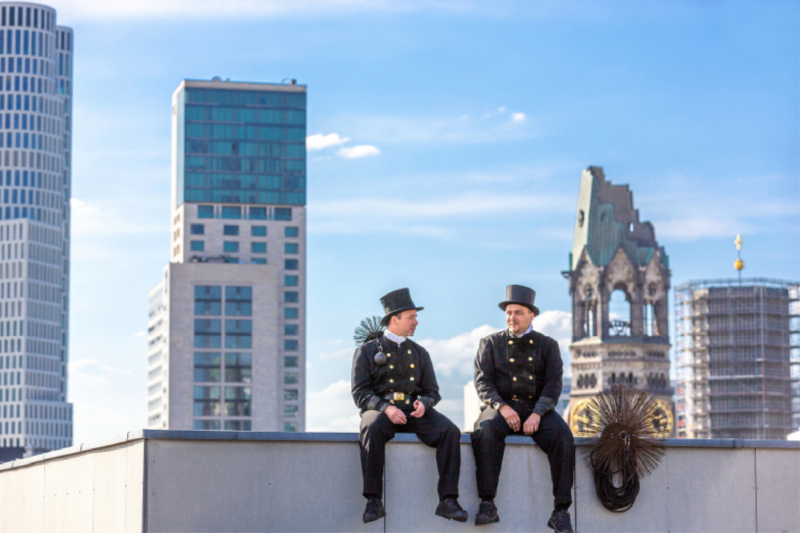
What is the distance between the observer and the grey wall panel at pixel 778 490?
14.8 metres

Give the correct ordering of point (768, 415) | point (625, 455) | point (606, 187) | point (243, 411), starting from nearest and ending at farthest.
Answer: point (625, 455) → point (768, 415) → point (606, 187) → point (243, 411)

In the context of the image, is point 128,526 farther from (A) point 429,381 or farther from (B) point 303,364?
(B) point 303,364

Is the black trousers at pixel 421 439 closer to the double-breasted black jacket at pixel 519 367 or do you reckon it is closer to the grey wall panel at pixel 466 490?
the grey wall panel at pixel 466 490

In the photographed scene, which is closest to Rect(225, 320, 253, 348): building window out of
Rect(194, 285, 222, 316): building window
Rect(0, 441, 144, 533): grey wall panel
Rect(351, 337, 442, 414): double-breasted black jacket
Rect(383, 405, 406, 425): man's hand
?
Rect(194, 285, 222, 316): building window

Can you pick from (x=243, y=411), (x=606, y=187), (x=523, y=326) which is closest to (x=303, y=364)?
(x=243, y=411)

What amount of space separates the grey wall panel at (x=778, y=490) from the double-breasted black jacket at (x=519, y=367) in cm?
233

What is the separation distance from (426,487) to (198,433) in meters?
2.30

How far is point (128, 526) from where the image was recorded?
13.6 m

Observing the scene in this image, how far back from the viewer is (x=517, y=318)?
1466cm

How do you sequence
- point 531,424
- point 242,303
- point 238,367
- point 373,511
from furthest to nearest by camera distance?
point 242,303 → point 238,367 → point 531,424 → point 373,511

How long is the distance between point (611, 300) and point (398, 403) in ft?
504

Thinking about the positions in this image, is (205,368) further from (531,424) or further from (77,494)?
(531,424)

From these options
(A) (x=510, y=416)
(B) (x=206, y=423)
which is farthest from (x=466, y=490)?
(B) (x=206, y=423)

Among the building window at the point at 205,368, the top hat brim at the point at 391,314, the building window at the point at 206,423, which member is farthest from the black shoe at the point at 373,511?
the building window at the point at 205,368
